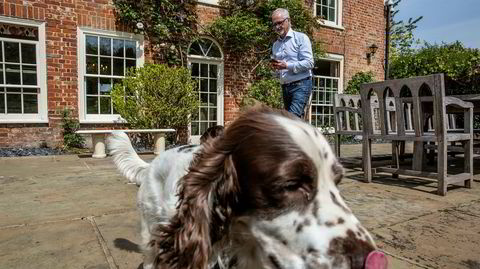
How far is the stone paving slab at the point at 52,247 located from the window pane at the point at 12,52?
583cm

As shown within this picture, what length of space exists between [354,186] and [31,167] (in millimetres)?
4549

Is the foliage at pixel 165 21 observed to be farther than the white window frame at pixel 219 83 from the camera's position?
No

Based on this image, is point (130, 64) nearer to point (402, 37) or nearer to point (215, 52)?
point (215, 52)

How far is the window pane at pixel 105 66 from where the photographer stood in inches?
322

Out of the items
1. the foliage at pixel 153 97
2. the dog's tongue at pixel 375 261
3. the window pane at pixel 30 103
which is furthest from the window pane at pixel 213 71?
the dog's tongue at pixel 375 261

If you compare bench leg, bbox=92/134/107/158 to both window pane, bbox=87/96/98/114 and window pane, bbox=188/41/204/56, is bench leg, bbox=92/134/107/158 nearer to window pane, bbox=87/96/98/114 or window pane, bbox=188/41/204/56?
window pane, bbox=87/96/98/114

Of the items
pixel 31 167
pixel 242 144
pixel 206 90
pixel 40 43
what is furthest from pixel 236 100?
pixel 242 144

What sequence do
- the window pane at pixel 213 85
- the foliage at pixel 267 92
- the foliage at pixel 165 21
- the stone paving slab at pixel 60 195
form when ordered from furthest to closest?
1. the foliage at pixel 267 92
2. the window pane at pixel 213 85
3. the foliage at pixel 165 21
4. the stone paving slab at pixel 60 195

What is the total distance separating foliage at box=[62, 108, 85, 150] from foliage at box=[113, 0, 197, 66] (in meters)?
2.37

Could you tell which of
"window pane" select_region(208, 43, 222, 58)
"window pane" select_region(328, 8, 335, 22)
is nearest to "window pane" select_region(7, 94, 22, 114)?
"window pane" select_region(208, 43, 222, 58)

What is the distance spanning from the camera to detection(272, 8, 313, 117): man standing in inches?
168

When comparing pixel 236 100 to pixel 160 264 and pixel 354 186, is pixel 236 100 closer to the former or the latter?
pixel 354 186

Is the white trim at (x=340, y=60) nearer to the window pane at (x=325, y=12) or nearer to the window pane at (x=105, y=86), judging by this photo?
the window pane at (x=325, y=12)

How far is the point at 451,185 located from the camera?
4.39 metres
